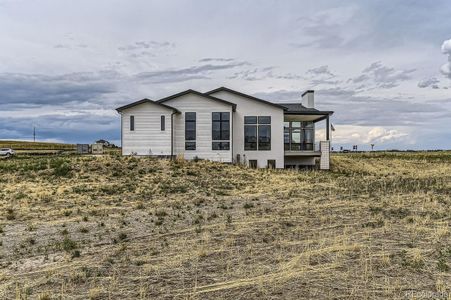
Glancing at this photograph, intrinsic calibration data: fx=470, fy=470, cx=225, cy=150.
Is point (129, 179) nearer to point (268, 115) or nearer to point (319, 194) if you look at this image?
point (319, 194)

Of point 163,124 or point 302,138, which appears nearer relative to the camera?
point 163,124

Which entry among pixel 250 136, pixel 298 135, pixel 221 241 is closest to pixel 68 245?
pixel 221 241

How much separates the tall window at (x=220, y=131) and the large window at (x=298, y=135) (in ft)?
18.8

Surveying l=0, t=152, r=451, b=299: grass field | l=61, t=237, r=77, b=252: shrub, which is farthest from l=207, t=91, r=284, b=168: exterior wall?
l=61, t=237, r=77, b=252: shrub

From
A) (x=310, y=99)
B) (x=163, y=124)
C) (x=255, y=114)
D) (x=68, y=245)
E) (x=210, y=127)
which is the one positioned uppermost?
(x=310, y=99)

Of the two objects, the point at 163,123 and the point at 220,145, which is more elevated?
the point at 163,123

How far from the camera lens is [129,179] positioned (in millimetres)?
19516

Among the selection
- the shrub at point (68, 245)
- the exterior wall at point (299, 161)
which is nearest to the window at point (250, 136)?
the exterior wall at point (299, 161)

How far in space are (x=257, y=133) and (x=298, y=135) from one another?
4.35m

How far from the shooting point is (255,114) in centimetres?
2900

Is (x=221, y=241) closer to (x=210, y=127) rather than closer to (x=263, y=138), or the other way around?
(x=210, y=127)

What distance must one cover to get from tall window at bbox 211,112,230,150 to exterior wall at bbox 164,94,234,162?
0.59ft

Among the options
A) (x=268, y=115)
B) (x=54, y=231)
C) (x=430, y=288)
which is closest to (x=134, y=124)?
(x=268, y=115)

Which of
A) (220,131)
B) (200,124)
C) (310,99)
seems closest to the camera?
(200,124)
